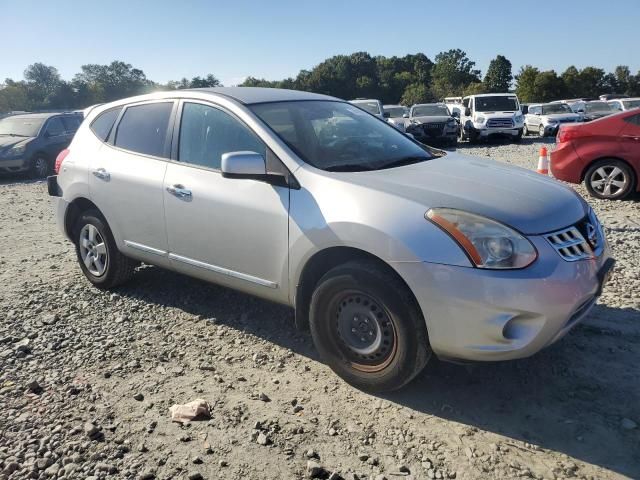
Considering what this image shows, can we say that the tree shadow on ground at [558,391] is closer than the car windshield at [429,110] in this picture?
Yes

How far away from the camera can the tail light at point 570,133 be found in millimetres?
8185

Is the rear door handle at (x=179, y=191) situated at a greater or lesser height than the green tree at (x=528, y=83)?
lesser

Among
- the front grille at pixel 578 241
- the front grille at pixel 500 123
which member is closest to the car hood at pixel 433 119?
the front grille at pixel 500 123

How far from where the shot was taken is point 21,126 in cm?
1528

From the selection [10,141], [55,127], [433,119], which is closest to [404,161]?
[10,141]

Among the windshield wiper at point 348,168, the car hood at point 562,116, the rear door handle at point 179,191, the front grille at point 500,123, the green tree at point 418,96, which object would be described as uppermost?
the green tree at point 418,96

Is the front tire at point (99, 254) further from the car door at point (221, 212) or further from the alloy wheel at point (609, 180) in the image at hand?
the alloy wheel at point (609, 180)

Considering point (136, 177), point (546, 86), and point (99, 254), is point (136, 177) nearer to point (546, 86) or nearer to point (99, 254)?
point (99, 254)

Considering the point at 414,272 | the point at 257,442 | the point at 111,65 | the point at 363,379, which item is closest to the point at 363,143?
the point at 414,272

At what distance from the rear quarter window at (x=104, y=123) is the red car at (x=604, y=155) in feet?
21.7

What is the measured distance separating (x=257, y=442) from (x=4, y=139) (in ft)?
48.6

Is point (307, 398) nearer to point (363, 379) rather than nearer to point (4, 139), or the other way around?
point (363, 379)

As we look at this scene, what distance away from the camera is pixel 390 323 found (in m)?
3.01

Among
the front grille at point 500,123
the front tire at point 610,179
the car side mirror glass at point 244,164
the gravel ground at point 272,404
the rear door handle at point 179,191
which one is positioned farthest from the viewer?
the front grille at point 500,123
